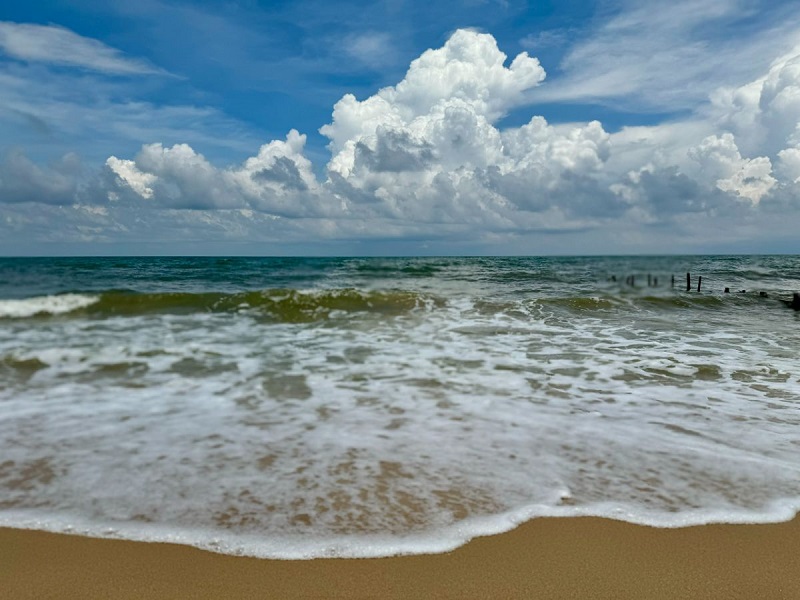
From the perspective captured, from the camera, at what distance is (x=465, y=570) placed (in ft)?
9.34

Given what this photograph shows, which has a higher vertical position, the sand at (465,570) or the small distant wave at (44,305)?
the sand at (465,570)

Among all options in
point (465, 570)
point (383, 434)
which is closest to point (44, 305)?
point (383, 434)

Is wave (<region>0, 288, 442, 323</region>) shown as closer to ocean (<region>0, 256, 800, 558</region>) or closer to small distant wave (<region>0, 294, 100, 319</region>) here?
small distant wave (<region>0, 294, 100, 319</region>)

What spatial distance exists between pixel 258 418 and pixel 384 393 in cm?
171

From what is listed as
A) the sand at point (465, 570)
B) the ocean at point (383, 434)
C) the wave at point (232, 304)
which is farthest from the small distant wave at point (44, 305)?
the sand at point (465, 570)

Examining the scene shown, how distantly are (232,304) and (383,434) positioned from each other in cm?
1513

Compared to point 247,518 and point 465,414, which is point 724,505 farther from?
point 247,518

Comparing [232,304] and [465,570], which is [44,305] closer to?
[232,304]

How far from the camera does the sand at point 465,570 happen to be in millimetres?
2660

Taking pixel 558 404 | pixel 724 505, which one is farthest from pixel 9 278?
pixel 724 505

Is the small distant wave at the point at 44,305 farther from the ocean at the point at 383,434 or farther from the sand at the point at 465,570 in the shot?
the sand at the point at 465,570

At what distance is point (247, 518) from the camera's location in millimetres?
3438

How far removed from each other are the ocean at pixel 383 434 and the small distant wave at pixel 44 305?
490 centimetres

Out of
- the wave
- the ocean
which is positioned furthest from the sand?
the wave
